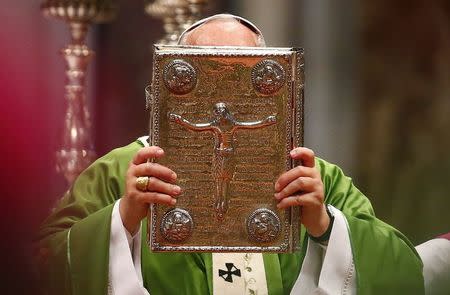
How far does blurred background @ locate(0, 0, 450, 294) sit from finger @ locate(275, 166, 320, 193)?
34cm

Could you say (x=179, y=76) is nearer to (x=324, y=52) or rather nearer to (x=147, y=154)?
(x=147, y=154)

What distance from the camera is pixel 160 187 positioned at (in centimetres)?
156

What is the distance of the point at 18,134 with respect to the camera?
779mm

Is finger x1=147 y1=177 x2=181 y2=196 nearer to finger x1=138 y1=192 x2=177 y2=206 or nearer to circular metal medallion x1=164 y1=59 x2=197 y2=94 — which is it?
finger x1=138 y1=192 x2=177 y2=206

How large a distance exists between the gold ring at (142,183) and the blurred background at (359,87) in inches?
10.1

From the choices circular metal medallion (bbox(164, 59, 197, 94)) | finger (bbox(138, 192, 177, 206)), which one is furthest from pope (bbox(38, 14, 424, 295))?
circular metal medallion (bbox(164, 59, 197, 94))

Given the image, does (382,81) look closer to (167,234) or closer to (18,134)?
(167,234)

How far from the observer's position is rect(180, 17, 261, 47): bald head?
1.77m

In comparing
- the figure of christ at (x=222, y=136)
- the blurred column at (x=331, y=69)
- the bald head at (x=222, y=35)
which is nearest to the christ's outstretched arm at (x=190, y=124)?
the figure of christ at (x=222, y=136)

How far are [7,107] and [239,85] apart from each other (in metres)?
0.86

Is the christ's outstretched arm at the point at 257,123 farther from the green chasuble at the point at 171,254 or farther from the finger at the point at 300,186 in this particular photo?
the green chasuble at the point at 171,254

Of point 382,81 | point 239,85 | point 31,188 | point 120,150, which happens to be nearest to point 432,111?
point 382,81

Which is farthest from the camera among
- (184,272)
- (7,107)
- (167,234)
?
(184,272)

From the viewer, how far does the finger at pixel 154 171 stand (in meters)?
1.54
